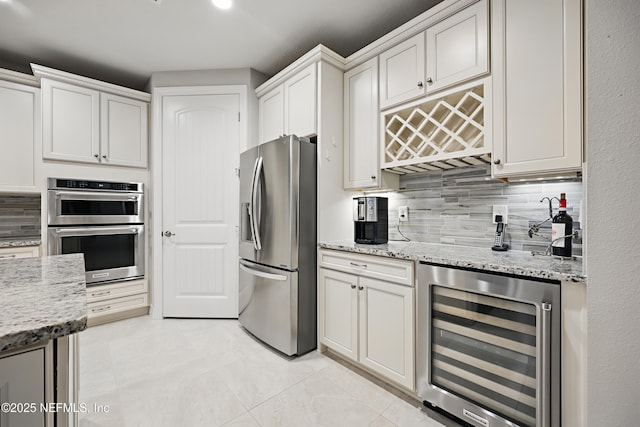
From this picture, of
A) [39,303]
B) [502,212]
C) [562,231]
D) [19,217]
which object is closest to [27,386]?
[39,303]

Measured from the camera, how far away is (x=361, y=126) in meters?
2.36

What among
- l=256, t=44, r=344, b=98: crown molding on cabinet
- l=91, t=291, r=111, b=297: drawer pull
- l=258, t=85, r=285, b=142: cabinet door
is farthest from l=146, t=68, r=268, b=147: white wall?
l=91, t=291, r=111, b=297: drawer pull

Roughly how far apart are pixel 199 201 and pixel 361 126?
6.04 ft

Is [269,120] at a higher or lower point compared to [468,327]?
higher

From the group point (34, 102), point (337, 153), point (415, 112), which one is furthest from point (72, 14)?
point (415, 112)

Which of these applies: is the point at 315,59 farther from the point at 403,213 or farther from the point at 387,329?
the point at 387,329

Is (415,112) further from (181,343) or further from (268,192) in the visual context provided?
(181,343)

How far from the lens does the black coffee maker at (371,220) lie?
2.19 m

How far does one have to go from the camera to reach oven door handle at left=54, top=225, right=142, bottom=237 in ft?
8.84

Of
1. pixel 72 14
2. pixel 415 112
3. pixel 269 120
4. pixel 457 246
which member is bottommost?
pixel 457 246

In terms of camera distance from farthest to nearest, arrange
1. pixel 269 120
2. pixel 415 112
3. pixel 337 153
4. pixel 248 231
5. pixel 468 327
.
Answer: pixel 269 120 < pixel 248 231 < pixel 337 153 < pixel 415 112 < pixel 468 327

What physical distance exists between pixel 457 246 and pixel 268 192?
147cm

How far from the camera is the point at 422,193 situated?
2.34 metres

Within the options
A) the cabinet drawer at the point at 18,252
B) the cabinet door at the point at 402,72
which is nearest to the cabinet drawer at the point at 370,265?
the cabinet door at the point at 402,72
